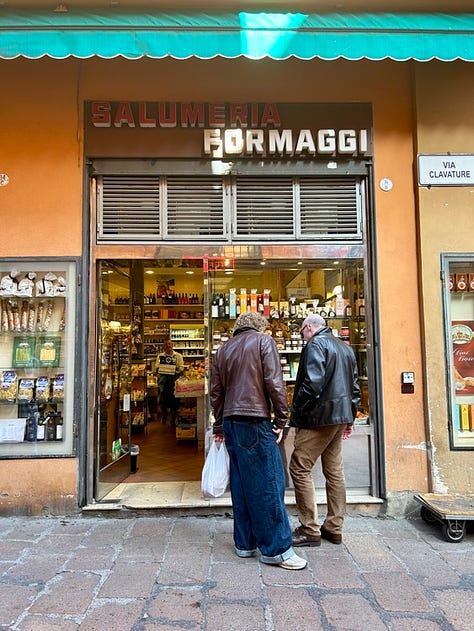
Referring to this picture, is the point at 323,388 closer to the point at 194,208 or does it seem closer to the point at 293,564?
the point at 293,564

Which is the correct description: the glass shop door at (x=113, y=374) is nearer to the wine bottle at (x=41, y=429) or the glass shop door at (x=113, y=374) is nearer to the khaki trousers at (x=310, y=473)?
the wine bottle at (x=41, y=429)

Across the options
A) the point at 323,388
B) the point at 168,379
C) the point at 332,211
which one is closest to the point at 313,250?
the point at 332,211

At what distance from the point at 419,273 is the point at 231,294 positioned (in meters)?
1.99

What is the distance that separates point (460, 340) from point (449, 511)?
1.77 metres

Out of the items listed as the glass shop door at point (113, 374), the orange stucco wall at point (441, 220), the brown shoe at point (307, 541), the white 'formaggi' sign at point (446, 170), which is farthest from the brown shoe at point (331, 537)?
the white 'formaggi' sign at point (446, 170)

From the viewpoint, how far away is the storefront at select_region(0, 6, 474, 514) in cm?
463

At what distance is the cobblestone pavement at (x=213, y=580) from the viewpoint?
2.79m

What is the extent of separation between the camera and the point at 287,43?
13.1 feet

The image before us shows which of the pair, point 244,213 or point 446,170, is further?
point 244,213

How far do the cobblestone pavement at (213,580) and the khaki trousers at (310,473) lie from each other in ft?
0.74

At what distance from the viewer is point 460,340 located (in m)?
4.89

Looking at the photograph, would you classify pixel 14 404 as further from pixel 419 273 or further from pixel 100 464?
pixel 419 273

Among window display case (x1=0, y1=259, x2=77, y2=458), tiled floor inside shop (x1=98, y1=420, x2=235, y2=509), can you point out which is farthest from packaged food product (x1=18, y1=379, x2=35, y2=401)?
tiled floor inside shop (x1=98, y1=420, x2=235, y2=509)

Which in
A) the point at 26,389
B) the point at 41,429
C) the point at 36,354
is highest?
the point at 36,354
